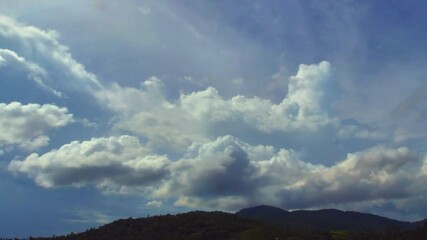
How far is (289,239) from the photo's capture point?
198 meters

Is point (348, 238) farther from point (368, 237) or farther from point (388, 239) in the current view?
point (388, 239)

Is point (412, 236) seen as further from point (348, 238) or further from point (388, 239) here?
point (348, 238)

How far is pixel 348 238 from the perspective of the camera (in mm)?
192750

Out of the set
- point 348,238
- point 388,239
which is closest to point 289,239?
point 348,238

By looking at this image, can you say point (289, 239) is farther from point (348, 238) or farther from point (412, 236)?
point (412, 236)

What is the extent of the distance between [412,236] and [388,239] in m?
8.92

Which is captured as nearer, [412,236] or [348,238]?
[412,236]

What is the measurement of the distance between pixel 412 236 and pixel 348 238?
89.8 ft

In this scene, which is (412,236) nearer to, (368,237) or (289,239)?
(368,237)

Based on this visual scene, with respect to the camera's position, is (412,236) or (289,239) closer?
(412,236)

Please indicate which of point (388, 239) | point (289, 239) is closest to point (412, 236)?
point (388, 239)

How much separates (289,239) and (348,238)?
2052cm

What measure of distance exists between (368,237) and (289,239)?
27294 mm

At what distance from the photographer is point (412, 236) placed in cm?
16988
